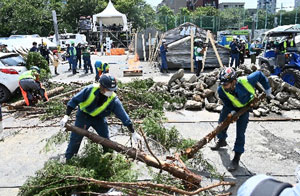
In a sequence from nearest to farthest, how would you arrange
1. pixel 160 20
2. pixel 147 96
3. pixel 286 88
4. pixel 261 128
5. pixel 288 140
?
pixel 288 140
pixel 261 128
pixel 147 96
pixel 286 88
pixel 160 20

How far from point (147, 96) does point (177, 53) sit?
7.86 meters

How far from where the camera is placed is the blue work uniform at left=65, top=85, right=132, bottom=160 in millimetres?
4219

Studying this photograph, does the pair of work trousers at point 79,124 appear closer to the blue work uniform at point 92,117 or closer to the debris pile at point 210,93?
the blue work uniform at point 92,117

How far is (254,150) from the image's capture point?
18.4ft

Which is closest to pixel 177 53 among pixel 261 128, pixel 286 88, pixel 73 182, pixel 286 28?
pixel 286 28

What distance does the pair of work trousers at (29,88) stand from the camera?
7.77 meters

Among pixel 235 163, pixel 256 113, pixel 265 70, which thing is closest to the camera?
pixel 235 163

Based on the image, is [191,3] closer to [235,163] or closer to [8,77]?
[8,77]

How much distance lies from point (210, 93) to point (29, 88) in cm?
538

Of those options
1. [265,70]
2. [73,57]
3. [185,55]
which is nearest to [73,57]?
[73,57]

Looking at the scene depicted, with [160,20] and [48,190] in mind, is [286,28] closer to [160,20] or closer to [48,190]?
[48,190]

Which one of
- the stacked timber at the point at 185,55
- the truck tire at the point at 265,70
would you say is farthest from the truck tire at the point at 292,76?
the stacked timber at the point at 185,55

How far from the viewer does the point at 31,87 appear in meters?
7.83

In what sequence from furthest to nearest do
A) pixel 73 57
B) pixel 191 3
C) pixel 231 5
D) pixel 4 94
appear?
pixel 231 5
pixel 191 3
pixel 73 57
pixel 4 94
